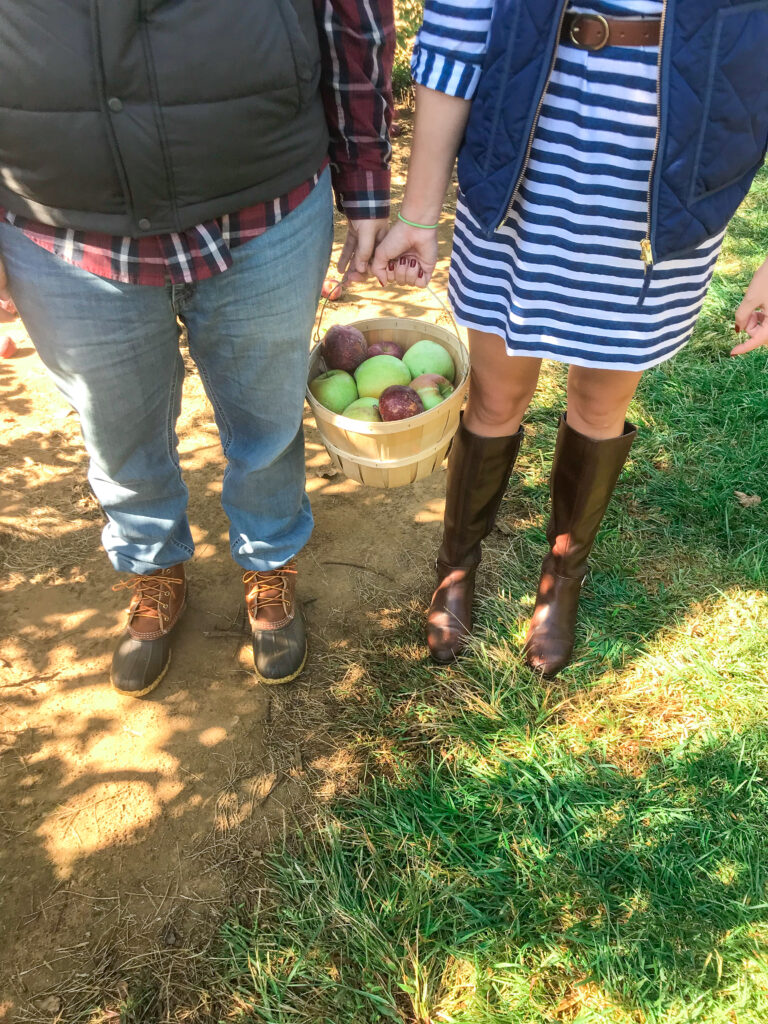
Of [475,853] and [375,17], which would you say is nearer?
Answer: [375,17]

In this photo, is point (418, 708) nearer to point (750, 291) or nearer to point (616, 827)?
point (616, 827)

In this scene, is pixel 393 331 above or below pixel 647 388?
above

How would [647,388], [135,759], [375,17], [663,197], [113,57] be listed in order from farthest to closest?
1. [647,388]
2. [135,759]
3. [375,17]
4. [663,197]
5. [113,57]

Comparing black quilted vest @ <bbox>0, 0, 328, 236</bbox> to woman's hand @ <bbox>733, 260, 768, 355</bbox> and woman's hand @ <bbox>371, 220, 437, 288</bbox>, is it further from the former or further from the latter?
woman's hand @ <bbox>733, 260, 768, 355</bbox>

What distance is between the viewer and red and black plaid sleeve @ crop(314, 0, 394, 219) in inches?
59.6

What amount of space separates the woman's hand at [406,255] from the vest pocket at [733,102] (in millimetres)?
596

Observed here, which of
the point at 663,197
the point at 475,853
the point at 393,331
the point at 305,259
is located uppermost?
the point at 663,197

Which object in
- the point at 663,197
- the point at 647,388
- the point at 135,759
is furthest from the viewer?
the point at 647,388

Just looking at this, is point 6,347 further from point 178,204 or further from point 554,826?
point 554,826

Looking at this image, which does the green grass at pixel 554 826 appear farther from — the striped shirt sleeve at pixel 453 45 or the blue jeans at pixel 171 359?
the striped shirt sleeve at pixel 453 45

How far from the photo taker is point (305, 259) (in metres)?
1.68

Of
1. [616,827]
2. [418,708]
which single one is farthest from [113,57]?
[616,827]

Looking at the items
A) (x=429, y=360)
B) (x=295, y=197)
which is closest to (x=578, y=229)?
(x=295, y=197)

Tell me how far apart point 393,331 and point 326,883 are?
162cm
